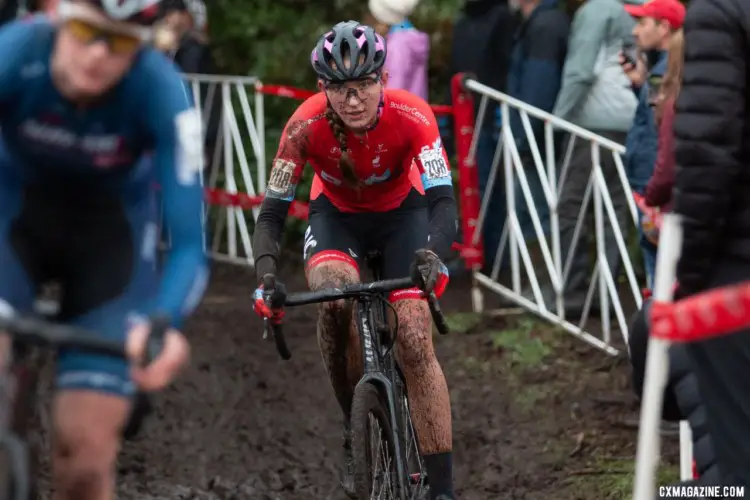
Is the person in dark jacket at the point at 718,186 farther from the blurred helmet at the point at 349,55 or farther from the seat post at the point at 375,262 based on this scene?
the seat post at the point at 375,262

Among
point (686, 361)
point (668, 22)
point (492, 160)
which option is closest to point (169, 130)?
point (686, 361)

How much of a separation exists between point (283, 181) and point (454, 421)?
8.70 feet

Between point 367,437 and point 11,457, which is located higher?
point 11,457

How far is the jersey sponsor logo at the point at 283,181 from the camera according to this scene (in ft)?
21.1

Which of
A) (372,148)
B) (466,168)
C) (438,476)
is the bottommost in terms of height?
(438,476)

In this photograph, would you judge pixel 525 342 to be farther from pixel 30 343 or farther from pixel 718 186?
pixel 30 343

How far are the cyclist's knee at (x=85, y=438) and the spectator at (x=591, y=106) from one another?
5.54m

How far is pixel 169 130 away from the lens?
4.26 meters

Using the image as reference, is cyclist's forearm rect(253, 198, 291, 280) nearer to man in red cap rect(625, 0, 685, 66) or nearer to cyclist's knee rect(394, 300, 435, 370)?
cyclist's knee rect(394, 300, 435, 370)

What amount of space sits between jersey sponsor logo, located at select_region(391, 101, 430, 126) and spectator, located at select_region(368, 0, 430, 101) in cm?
342

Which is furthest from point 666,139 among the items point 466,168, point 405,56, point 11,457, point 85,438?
A: point 466,168

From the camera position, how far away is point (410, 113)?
→ 21.2 feet

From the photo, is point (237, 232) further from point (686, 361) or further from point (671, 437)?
point (686, 361)

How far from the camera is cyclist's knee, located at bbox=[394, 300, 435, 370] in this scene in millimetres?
6219
